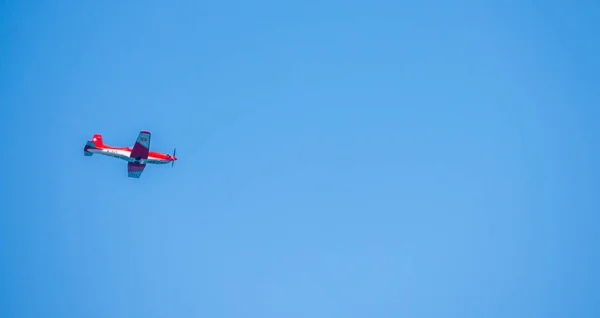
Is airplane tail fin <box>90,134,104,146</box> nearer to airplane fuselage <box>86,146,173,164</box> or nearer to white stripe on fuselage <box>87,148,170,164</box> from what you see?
airplane fuselage <box>86,146,173,164</box>

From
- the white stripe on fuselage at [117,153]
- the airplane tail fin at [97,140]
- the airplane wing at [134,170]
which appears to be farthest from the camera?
the airplane wing at [134,170]

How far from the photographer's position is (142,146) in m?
56.7

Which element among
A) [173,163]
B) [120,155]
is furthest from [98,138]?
[173,163]

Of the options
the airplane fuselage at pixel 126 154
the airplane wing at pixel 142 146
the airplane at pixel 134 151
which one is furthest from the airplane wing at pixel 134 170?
the airplane wing at pixel 142 146

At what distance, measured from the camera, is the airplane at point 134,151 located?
5644cm

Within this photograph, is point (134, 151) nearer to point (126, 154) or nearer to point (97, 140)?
point (126, 154)

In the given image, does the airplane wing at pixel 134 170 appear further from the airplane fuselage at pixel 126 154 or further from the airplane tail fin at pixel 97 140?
the airplane tail fin at pixel 97 140

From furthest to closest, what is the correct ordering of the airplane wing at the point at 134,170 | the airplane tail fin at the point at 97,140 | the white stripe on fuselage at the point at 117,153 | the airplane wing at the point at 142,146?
1. the airplane wing at the point at 134,170
2. the airplane tail fin at the point at 97,140
3. the white stripe on fuselage at the point at 117,153
4. the airplane wing at the point at 142,146

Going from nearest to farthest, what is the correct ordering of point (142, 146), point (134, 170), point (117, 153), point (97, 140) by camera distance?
point (142, 146), point (117, 153), point (97, 140), point (134, 170)

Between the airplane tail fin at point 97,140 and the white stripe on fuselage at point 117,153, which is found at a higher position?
the airplane tail fin at point 97,140

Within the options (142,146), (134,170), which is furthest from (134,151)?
(134,170)

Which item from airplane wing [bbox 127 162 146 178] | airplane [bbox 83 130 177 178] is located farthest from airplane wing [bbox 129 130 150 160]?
airplane wing [bbox 127 162 146 178]

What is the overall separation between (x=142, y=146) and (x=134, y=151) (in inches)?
48.6

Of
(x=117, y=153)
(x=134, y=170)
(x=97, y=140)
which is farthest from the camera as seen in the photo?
(x=134, y=170)
